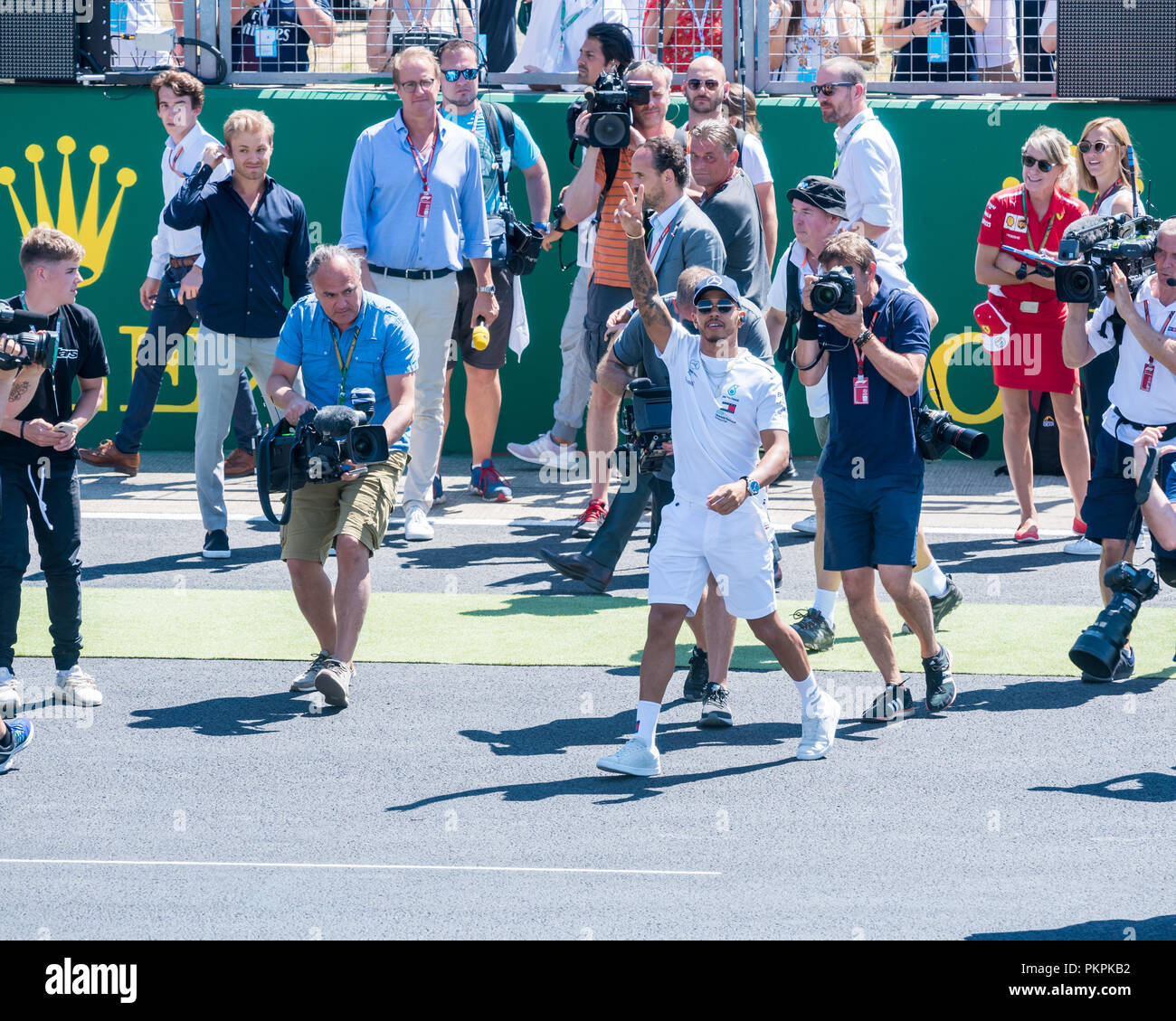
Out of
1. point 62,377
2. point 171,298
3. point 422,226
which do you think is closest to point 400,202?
point 422,226

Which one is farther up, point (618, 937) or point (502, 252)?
point (502, 252)

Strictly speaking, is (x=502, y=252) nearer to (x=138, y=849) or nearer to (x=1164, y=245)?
(x=1164, y=245)

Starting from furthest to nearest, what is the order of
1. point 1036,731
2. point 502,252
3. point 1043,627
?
point 502,252 < point 1043,627 < point 1036,731

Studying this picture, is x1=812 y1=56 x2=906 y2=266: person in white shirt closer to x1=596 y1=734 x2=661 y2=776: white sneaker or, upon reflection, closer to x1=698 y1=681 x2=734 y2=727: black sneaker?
x1=698 y1=681 x2=734 y2=727: black sneaker

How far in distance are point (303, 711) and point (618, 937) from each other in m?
2.77

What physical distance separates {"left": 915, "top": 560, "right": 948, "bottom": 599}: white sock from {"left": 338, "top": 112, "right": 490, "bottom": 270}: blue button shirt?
3.66 metres

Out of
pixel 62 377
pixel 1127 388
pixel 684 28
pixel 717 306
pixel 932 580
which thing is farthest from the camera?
pixel 684 28

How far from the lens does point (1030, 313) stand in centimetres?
1060

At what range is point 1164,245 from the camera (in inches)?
311

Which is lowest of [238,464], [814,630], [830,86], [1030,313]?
[814,630]

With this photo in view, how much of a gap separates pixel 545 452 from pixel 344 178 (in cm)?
245

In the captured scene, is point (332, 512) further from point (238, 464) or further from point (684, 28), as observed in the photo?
point (684, 28)

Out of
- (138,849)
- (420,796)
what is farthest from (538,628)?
(138,849)

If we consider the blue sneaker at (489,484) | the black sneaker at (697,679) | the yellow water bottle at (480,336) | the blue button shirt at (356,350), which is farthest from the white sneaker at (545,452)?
the black sneaker at (697,679)
